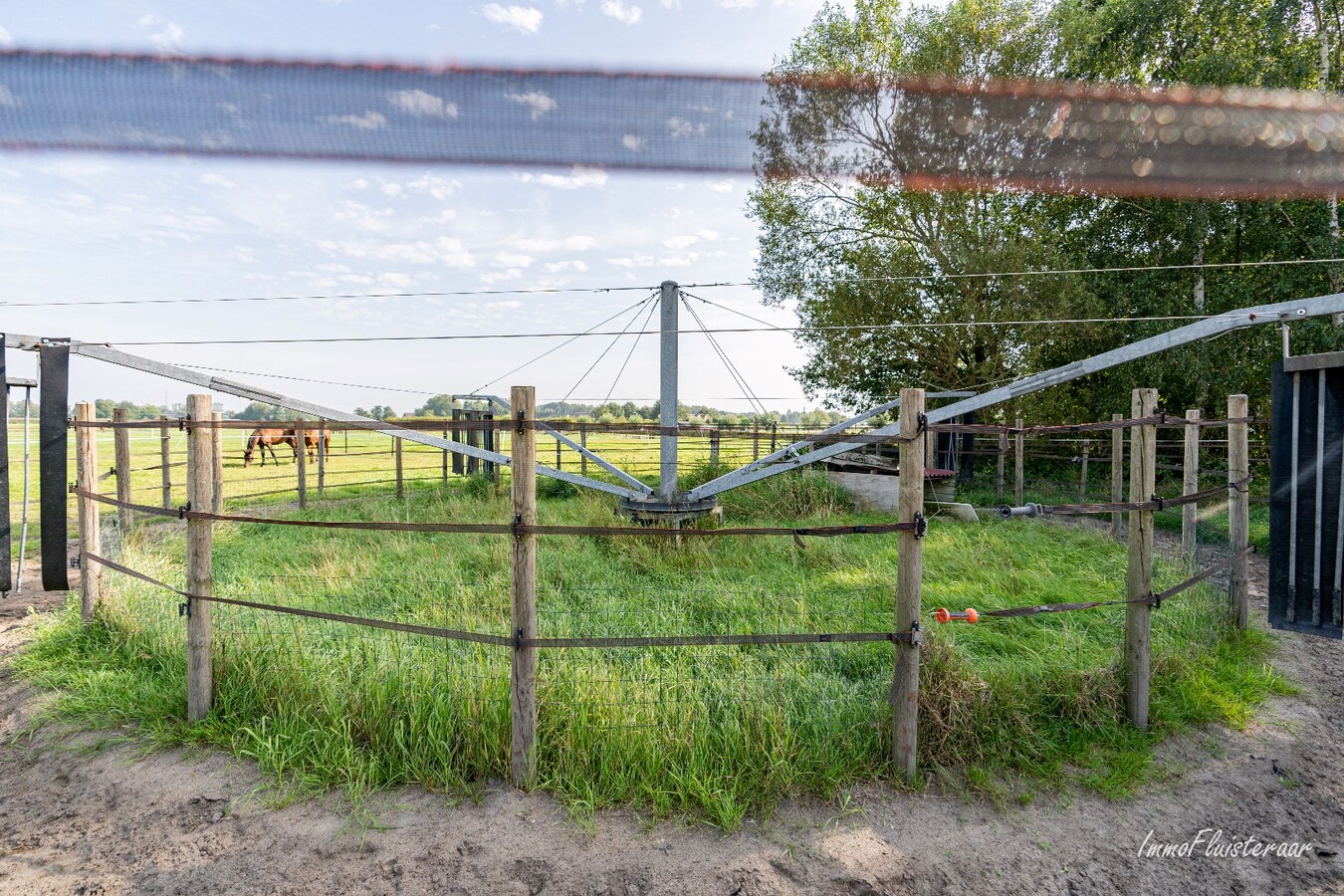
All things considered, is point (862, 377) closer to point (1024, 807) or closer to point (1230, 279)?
point (1230, 279)

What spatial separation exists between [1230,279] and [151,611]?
16041 mm

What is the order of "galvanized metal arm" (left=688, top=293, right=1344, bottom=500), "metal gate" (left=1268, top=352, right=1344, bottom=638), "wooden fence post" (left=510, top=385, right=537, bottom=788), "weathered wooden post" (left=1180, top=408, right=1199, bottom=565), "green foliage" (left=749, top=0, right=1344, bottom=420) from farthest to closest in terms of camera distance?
"green foliage" (left=749, top=0, right=1344, bottom=420)
"weathered wooden post" (left=1180, top=408, right=1199, bottom=565)
"galvanized metal arm" (left=688, top=293, right=1344, bottom=500)
"wooden fence post" (left=510, top=385, right=537, bottom=788)
"metal gate" (left=1268, top=352, right=1344, bottom=638)

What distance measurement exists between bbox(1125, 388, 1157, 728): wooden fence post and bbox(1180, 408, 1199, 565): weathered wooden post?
122cm

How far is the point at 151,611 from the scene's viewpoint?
167 inches

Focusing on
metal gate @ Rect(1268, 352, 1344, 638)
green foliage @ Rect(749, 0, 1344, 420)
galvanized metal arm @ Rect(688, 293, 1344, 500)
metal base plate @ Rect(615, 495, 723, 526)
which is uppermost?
green foliage @ Rect(749, 0, 1344, 420)

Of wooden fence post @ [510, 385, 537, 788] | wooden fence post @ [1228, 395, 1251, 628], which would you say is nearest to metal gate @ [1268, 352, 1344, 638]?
wooden fence post @ [1228, 395, 1251, 628]

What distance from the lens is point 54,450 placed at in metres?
3.81

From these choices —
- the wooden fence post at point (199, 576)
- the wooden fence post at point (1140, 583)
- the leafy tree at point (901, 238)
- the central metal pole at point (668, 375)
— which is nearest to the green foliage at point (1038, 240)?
the leafy tree at point (901, 238)

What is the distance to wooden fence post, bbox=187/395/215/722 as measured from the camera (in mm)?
3184

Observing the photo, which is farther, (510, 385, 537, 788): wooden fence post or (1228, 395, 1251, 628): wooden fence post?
(1228, 395, 1251, 628): wooden fence post

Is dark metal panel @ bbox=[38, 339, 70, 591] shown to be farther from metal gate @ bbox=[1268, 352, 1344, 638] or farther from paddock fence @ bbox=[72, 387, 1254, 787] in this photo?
metal gate @ bbox=[1268, 352, 1344, 638]

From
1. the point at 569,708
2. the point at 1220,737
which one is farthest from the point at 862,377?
the point at 569,708

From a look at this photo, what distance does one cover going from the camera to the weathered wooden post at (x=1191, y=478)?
14.8 feet

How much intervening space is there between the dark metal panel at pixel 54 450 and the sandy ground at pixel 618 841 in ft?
4.74
